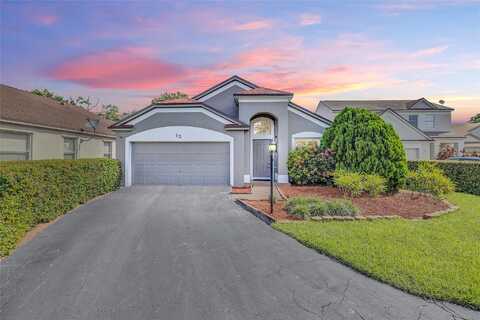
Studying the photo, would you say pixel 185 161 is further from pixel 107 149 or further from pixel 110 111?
pixel 110 111

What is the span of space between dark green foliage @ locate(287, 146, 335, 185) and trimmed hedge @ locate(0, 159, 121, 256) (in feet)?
30.7

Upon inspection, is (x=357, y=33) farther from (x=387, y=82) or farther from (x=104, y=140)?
(x=104, y=140)

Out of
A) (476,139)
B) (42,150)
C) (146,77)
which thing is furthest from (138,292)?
(476,139)

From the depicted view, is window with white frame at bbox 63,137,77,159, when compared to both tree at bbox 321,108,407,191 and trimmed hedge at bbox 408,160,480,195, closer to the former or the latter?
tree at bbox 321,108,407,191

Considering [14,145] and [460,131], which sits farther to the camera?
[460,131]

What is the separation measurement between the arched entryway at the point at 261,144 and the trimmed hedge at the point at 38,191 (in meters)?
8.41

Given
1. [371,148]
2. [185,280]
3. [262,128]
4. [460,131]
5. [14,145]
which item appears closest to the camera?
[185,280]

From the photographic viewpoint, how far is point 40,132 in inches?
487

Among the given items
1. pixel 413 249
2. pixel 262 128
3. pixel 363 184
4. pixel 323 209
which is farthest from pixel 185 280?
pixel 262 128

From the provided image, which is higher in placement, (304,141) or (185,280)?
(304,141)

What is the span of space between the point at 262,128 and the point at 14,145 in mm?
12311

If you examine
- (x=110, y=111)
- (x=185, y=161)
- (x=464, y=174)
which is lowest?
(x=464, y=174)

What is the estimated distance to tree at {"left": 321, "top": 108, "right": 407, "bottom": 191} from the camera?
989 cm

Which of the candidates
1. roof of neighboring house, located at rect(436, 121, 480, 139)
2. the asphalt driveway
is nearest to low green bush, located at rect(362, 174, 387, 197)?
the asphalt driveway
